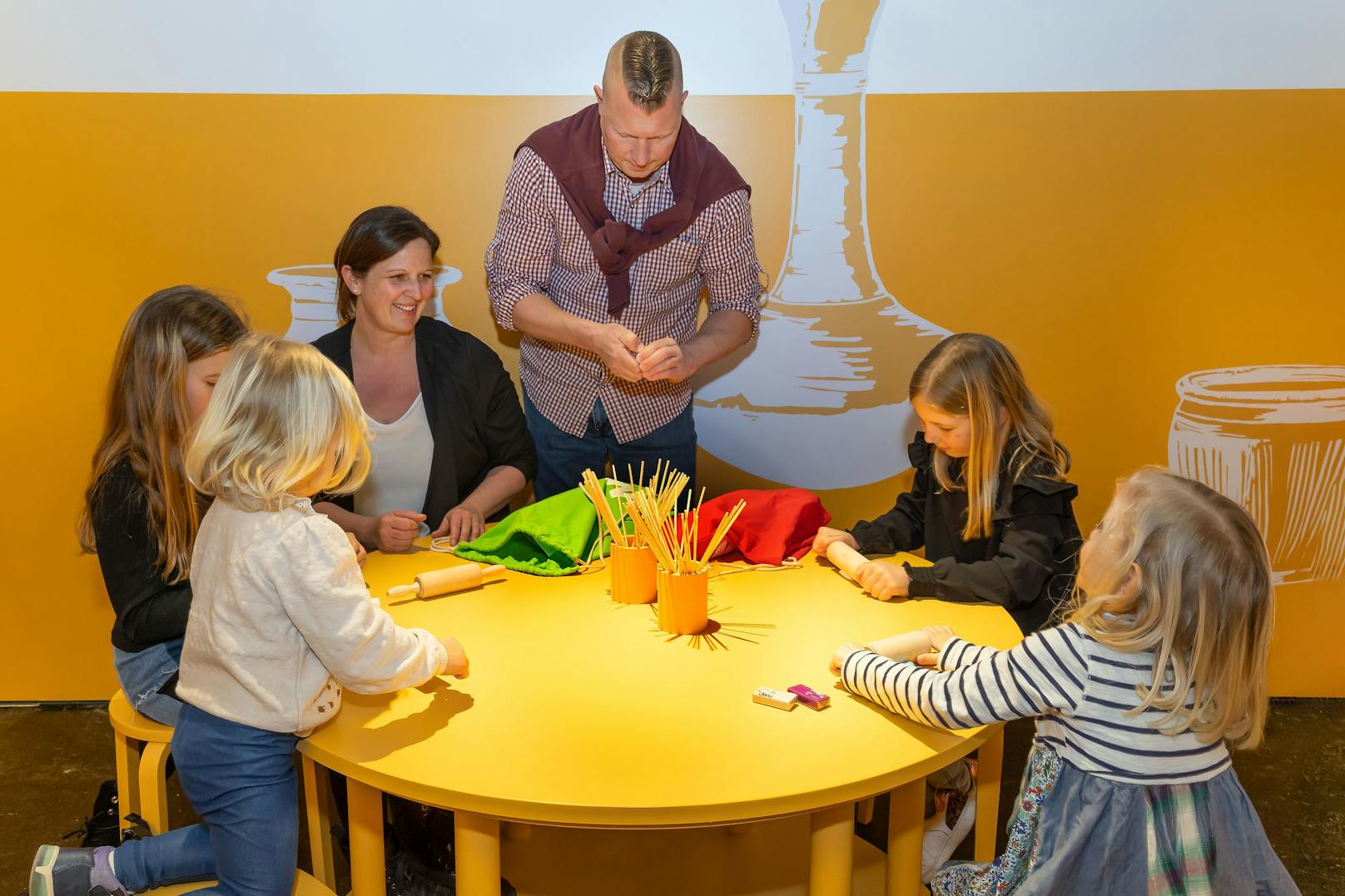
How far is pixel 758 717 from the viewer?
1.62 m

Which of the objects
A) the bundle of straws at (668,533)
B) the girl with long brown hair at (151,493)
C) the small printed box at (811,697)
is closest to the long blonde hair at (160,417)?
the girl with long brown hair at (151,493)

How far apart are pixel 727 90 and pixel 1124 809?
232cm

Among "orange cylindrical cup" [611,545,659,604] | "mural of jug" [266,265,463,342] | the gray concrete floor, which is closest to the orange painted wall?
"mural of jug" [266,265,463,342]

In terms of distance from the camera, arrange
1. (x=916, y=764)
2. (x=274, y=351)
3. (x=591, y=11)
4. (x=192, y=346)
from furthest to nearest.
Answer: (x=591, y=11)
(x=192, y=346)
(x=274, y=351)
(x=916, y=764)

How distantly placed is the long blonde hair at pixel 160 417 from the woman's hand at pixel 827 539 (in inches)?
51.0

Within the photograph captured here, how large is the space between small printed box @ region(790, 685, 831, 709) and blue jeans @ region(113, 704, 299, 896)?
2.63ft

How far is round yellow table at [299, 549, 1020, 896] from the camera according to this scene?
1.44 m

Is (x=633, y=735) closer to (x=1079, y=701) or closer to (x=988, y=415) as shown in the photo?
(x=1079, y=701)

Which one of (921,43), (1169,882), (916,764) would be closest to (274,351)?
(916,764)

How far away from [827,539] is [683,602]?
1.85 feet

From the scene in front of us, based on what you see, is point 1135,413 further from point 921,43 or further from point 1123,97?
point 921,43

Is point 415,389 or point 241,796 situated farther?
point 415,389

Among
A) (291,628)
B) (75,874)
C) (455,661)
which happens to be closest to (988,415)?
(455,661)

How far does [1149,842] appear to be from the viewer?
1.60 meters
